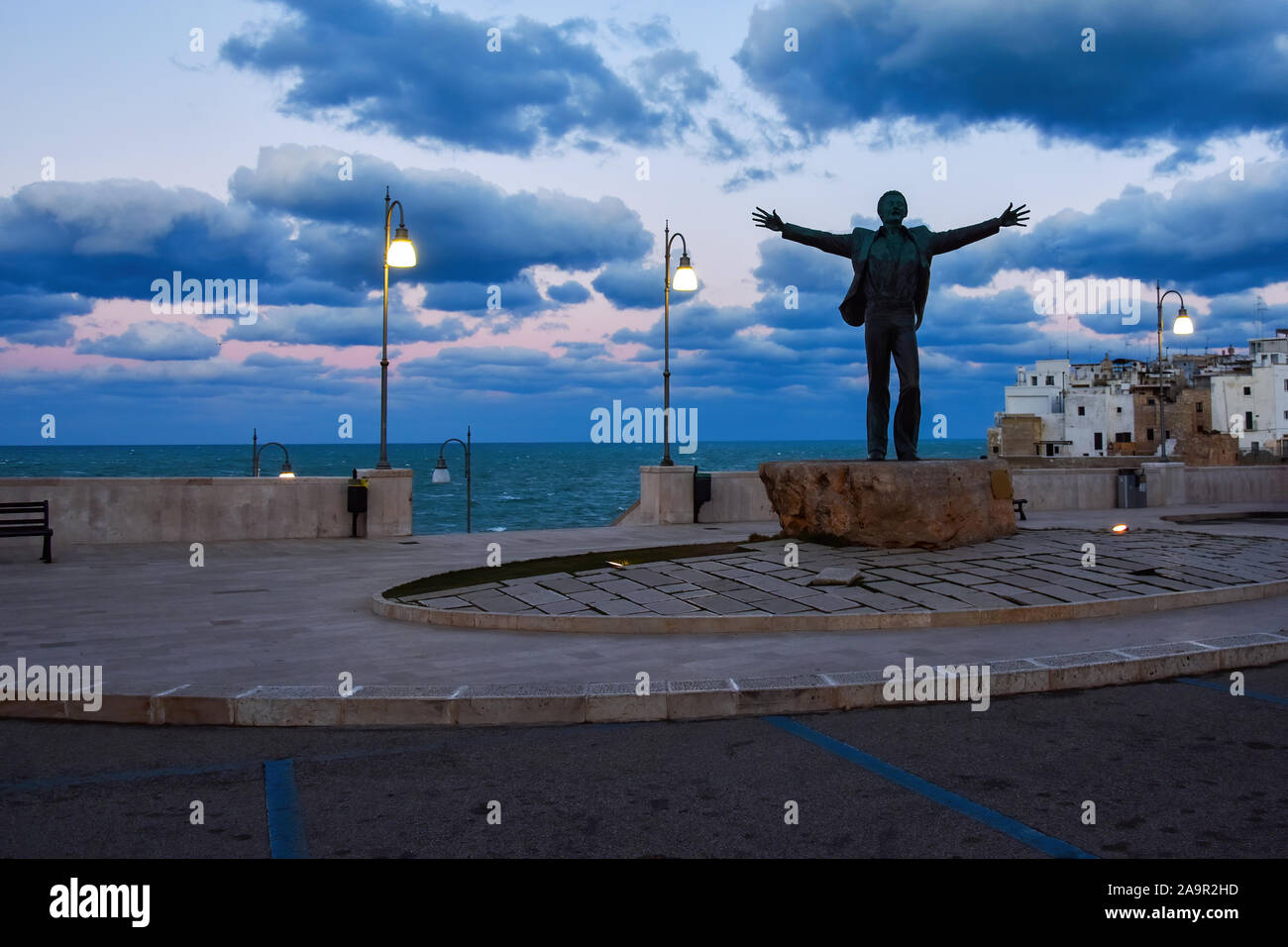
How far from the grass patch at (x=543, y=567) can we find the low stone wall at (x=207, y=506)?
6179mm

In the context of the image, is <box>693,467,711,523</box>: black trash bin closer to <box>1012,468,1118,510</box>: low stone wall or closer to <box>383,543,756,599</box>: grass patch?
<box>383,543,756,599</box>: grass patch

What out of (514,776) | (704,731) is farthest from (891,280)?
(514,776)

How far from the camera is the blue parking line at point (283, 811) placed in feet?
13.0

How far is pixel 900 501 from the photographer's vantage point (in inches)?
458

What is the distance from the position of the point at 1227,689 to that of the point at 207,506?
14.9 meters

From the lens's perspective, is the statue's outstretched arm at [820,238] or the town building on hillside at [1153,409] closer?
the statue's outstretched arm at [820,238]

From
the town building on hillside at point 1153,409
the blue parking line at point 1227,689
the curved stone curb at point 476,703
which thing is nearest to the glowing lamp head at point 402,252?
the curved stone curb at point 476,703

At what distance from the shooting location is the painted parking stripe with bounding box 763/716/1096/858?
394 centimetres

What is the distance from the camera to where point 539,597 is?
951cm

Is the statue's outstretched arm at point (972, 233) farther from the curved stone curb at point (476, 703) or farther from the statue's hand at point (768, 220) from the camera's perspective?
the curved stone curb at point (476, 703)

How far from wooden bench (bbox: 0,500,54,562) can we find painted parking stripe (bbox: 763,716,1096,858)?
12.1 metres

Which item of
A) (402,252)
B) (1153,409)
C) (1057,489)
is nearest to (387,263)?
(402,252)

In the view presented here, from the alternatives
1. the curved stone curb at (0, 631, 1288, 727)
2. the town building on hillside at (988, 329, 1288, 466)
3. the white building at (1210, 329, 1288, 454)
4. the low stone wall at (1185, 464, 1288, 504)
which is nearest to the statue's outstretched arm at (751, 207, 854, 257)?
the curved stone curb at (0, 631, 1288, 727)

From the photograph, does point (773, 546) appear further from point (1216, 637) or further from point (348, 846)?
point (348, 846)
